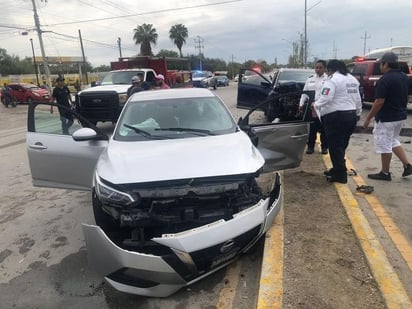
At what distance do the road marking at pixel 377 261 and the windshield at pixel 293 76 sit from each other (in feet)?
23.3

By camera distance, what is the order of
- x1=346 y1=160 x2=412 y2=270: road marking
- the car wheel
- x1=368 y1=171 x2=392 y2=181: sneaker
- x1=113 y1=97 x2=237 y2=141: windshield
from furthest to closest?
1. x1=368 y1=171 x2=392 y2=181: sneaker
2. x1=113 y1=97 x2=237 y2=141: windshield
3. x1=346 y1=160 x2=412 y2=270: road marking
4. the car wheel

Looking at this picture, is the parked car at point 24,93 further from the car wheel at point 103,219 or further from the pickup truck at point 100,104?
the car wheel at point 103,219

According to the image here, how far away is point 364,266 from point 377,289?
1.12 ft

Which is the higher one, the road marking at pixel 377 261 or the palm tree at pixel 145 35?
the palm tree at pixel 145 35

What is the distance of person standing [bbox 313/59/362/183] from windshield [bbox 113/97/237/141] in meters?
1.50

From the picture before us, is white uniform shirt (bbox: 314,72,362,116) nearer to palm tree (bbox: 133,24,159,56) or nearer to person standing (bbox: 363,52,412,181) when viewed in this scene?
person standing (bbox: 363,52,412,181)

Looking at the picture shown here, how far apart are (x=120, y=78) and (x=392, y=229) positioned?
37.9 ft

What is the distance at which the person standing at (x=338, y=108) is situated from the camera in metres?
5.23

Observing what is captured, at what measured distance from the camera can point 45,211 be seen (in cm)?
542

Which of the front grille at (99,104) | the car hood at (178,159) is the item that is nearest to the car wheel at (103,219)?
the car hood at (178,159)

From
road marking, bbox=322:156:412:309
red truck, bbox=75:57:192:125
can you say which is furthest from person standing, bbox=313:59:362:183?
red truck, bbox=75:57:192:125

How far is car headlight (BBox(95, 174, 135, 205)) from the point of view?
3098 mm

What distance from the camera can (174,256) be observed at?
289 cm

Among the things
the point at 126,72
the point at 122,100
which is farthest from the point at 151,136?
the point at 126,72
